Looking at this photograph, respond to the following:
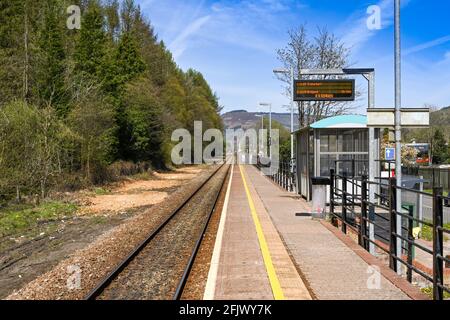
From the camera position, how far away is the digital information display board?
50.1ft

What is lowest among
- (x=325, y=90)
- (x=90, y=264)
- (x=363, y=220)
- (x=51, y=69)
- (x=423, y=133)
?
(x=90, y=264)

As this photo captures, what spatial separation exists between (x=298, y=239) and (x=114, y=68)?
1467 inches

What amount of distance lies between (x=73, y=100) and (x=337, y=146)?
17948 mm

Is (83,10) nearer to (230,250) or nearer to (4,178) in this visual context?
(4,178)

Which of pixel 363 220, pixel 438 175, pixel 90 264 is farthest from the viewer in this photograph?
pixel 438 175

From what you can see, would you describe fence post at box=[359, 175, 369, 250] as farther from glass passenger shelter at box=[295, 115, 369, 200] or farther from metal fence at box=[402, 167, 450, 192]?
metal fence at box=[402, 167, 450, 192]

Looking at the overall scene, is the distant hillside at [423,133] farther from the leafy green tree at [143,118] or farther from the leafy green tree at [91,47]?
Answer: the leafy green tree at [91,47]

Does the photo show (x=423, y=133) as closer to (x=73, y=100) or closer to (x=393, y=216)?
(x=73, y=100)

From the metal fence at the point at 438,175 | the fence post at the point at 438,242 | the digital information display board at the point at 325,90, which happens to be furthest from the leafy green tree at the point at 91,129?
the metal fence at the point at 438,175

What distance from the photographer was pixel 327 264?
8.32 m

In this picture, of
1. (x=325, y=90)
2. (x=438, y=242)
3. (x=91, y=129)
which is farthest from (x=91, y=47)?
(x=438, y=242)

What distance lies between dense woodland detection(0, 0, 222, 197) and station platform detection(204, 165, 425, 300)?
10.9 m

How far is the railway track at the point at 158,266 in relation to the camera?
7.26 m

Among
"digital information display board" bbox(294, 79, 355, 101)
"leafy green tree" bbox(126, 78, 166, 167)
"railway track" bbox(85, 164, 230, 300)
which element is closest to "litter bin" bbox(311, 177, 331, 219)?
"digital information display board" bbox(294, 79, 355, 101)
